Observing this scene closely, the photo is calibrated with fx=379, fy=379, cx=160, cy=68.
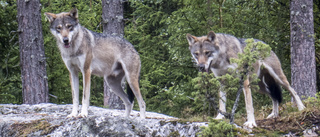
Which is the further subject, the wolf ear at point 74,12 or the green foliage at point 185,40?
the green foliage at point 185,40

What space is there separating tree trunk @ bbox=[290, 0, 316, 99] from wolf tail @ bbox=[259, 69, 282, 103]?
193 centimetres

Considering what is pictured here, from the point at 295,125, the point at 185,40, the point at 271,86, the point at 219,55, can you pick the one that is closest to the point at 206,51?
the point at 219,55

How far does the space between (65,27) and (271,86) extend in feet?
12.1

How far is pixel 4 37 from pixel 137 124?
8.42 m

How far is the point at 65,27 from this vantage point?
5.76m

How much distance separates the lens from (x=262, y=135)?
4.50 m

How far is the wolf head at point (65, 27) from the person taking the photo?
5648mm

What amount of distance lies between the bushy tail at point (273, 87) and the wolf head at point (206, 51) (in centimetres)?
134

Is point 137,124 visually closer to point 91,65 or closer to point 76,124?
point 76,124

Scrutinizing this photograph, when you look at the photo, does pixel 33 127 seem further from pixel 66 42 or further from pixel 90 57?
pixel 90 57

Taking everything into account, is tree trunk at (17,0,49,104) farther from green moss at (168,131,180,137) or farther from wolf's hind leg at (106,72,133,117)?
green moss at (168,131,180,137)

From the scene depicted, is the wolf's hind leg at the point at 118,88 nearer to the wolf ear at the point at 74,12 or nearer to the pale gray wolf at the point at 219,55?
the wolf ear at the point at 74,12

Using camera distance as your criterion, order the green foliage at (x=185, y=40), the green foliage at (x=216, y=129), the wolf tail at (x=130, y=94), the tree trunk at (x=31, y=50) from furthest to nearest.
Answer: the green foliage at (x=185, y=40)
the tree trunk at (x=31, y=50)
the wolf tail at (x=130, y=94)
the green foliage at (x=216, y=129)

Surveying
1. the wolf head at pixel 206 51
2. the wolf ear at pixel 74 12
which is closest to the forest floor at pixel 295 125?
the wolf head at pixel 206 51
